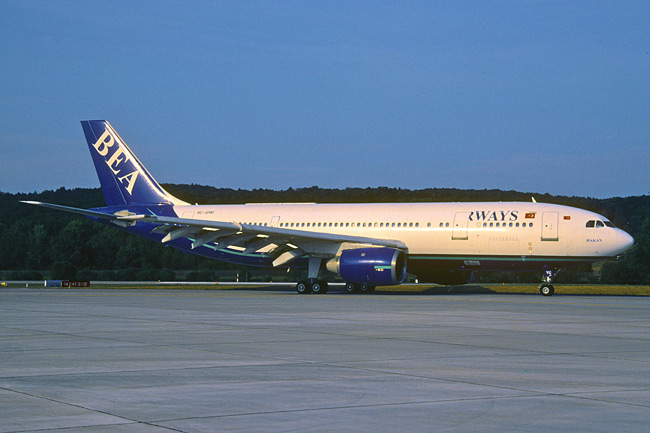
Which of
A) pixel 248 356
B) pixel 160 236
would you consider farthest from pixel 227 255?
pixel 248 356

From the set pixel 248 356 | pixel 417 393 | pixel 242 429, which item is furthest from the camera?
pixel 248 356

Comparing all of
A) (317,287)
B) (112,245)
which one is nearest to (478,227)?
(317,287)

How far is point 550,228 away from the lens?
106ft

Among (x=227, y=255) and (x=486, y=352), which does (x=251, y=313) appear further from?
(x=227, y=255)

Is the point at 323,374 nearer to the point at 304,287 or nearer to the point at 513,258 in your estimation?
the point at 513,258

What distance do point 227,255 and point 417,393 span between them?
1228 inches

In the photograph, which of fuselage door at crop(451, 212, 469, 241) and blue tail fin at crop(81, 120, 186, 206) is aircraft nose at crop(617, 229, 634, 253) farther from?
blue tail fin at crop(81, 120, 186, 206)

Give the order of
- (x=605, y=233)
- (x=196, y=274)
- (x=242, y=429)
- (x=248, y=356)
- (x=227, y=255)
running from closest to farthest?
(x=242, y=429)
(x=248, y=356)
(x=605, y=233)
(x=227, y=255)
(x=196, y=274)

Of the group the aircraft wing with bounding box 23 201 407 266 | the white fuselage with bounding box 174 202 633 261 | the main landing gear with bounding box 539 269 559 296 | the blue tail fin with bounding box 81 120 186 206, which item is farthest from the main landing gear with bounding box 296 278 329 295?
the blue tail fin with bounding box 81 120 186 206

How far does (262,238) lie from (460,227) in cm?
849

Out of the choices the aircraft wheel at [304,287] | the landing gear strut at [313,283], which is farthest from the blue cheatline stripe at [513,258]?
the aircraft wheel at [304,287]

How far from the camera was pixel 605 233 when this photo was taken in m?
31.9

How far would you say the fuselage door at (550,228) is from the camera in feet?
106

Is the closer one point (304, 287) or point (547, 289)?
point (547, 289)
